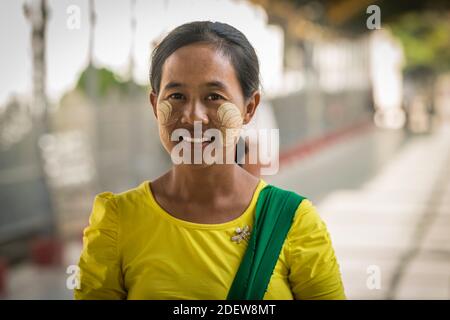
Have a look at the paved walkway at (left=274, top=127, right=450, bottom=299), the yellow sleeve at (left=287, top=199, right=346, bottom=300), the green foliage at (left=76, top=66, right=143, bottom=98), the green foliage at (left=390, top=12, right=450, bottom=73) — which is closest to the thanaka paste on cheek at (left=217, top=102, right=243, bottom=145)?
the yellow sleeve at (left=287, top=199, right=346, bottom=300)

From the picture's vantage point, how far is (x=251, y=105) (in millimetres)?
856

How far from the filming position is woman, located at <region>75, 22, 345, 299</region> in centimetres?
81

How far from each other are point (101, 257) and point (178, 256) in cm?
9

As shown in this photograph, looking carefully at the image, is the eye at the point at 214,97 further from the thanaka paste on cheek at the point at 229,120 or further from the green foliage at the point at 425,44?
the green foliage at the point at 425,44

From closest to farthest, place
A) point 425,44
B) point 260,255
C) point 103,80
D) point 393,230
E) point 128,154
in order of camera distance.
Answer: point 260,255 → point 103,80 → point 393,230 → point 128,154 → point 425,44

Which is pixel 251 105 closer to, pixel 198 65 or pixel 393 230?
pixel 198 65

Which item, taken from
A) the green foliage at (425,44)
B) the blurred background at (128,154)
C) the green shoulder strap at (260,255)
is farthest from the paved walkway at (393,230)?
the green foliage at (425,44)

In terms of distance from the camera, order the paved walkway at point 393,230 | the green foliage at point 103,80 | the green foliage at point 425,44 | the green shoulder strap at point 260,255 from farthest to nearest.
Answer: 1. the green foliage at point 425,44
2. the paved walkway at point 393,230
3. the green foliage at point 103,80
4. the green shoulder strap at point 260,255

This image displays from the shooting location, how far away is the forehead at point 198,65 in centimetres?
81

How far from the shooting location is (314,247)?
0.83 meters

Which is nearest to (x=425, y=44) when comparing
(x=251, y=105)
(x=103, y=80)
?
(x=103, y=80)

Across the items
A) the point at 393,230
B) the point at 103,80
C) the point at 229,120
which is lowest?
the point at 393,230

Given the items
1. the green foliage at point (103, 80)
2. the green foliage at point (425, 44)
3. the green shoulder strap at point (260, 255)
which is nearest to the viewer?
the green shoulder strap at point (260, 255)

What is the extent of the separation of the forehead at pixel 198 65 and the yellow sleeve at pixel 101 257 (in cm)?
16
